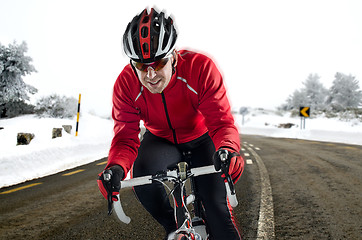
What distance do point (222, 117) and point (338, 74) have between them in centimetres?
4808

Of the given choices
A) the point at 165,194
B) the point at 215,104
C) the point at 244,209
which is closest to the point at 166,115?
the point at 215,104

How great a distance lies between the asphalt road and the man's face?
6.02 ft

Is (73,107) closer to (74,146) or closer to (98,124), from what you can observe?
(98,124)

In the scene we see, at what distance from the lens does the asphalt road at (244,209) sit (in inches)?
118

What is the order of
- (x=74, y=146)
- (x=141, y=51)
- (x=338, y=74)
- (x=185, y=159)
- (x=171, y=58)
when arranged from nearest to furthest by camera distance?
(x=141, y=51) → (x=171, y=58) → (x=185, y=159) → (x=74, y=146) → (x=338, y=74)

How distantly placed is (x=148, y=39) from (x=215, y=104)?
0.67 m

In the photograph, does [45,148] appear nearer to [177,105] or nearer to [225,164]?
[177,105]

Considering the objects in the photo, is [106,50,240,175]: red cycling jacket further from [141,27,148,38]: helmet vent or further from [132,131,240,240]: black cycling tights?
[141,27,148,38]: helmet vent

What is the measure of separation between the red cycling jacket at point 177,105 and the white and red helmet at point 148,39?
352 mm

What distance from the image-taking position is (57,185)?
5289mm

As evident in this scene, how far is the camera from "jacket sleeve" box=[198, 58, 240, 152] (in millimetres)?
1942

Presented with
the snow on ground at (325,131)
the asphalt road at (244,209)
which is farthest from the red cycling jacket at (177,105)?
the snow on ground at (325,131)

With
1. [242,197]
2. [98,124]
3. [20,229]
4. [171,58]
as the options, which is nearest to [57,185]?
[20,229]

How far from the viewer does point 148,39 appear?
1699 mm
